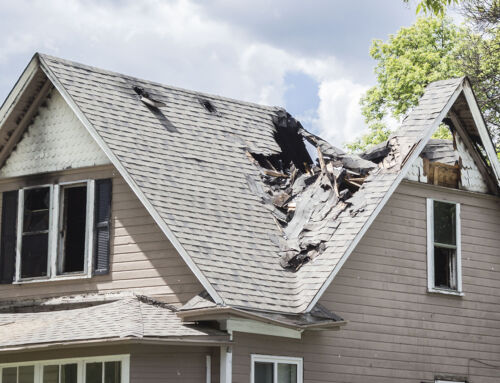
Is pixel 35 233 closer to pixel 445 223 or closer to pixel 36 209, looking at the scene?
pixel 36 209

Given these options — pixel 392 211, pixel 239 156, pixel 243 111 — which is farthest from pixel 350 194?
pixel 243 111

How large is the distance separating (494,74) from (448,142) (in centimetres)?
1115

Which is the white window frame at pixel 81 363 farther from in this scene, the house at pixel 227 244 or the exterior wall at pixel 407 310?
the exterior wall at pixel 407 310

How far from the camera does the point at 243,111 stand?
21766mm

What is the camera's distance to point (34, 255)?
61.7ft

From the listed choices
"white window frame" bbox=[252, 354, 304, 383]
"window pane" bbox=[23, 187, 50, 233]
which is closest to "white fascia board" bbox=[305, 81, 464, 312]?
"white window frame" bbox=[252, 354, 304, 383]

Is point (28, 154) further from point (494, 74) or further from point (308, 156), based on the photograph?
point (494, 74)

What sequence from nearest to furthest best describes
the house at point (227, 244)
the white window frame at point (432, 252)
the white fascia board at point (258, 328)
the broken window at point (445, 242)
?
the white fascia board at point (258, 328) < the house at point (227, 244) < the white window frame at point (432, 252) < the broken window at point (445, 242)

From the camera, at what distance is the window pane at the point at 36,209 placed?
62.1 ft

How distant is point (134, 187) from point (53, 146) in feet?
8.70

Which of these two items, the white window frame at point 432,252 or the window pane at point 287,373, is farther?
the white window frame at point 432,252

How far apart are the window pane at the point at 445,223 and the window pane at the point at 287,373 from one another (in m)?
4.04

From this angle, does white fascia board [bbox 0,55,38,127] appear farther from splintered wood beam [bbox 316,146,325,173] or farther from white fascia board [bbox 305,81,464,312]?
white fascia board [bbox 305,81,464,312]

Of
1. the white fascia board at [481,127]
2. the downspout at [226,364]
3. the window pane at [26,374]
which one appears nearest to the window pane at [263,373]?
the downspout at [226,364]
